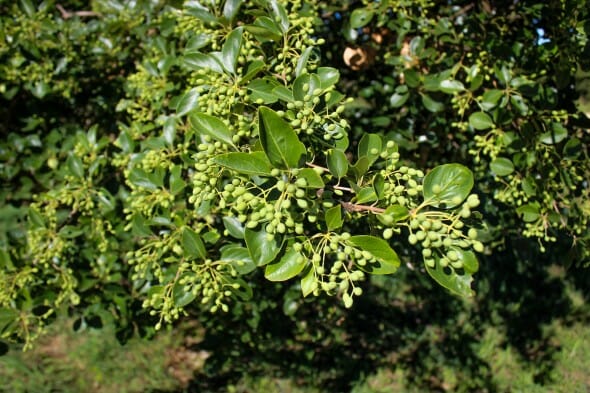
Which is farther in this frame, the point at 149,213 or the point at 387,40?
the point at 387,40

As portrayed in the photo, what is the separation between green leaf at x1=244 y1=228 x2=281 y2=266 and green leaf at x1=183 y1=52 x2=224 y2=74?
0.55 meters

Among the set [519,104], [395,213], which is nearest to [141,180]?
[395,213]

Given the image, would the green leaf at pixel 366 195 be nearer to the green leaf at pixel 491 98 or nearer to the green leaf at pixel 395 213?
the green leaf at pixel 395 213

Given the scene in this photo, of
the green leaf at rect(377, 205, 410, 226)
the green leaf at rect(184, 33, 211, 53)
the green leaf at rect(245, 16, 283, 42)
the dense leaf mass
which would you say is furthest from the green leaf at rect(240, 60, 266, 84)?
the green leaf at rect(377, 205, 410, 226)

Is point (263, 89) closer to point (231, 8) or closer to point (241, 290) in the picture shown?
point (231, 8)

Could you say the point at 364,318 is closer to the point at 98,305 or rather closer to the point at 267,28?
the point at 98,305

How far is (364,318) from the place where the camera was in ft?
14.4

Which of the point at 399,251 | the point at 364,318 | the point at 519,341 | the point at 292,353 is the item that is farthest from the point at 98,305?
the point at 519,341

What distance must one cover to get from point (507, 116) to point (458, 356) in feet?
8.58

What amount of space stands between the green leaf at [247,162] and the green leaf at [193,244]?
59 centimetres

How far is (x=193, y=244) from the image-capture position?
1602mm

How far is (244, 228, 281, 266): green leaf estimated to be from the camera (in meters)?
1.17

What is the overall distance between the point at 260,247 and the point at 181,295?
57cm

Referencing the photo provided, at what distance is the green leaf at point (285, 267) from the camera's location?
1.18m
